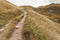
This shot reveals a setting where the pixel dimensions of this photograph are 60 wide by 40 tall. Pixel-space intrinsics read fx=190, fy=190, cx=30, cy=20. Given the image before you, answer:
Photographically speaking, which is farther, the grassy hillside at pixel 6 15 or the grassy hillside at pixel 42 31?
the grassy hillside at pixel 6 15

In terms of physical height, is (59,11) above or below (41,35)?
below

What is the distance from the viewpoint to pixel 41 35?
982 inches

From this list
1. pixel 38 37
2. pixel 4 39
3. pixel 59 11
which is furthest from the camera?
pixel 59 11

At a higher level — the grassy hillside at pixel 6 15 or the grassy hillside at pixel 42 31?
the grassy hillside at pixel 42 31

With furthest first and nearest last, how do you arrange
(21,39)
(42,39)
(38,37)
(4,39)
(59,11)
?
(59,11), (21,39), (4,39), (38,37), (42,39)

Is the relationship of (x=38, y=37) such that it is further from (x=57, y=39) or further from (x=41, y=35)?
(x=57, y=39)

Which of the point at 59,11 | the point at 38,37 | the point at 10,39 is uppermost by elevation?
the point at 38,37

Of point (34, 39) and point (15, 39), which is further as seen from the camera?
point (15, 39)

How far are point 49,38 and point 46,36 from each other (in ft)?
4.10

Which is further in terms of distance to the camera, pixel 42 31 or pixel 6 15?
pixel 6 15

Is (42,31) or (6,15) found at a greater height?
(42,31)

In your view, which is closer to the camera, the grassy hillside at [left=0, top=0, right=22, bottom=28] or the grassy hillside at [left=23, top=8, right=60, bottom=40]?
the grassy hillside at [left=23, top=8, right=60, bottom=40]

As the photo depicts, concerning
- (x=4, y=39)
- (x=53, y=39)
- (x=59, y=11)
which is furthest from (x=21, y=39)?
(x=59, y=11)

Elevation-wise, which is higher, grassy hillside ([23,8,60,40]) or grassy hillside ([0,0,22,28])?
grassy hillside ([23,8,60,40])
